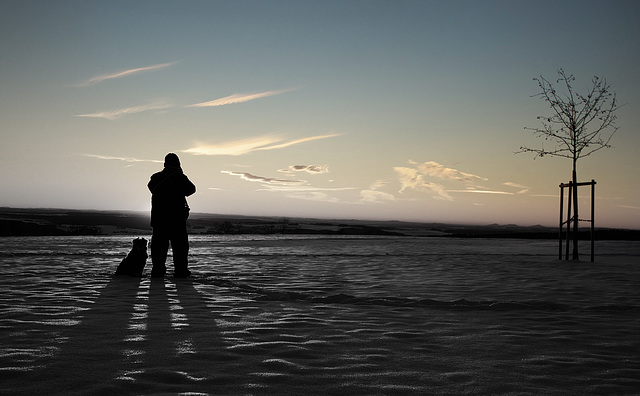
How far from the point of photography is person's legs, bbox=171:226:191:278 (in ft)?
29.0

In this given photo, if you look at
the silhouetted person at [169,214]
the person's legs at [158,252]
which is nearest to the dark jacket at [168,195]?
the silhouetted person at [169,214]

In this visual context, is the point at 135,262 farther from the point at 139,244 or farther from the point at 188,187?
the point at 188,187

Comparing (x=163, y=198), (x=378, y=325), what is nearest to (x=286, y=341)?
(x=378, y=325)

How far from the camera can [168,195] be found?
9086 mm

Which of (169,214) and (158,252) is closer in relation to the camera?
(158,252)

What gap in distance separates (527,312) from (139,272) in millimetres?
6820

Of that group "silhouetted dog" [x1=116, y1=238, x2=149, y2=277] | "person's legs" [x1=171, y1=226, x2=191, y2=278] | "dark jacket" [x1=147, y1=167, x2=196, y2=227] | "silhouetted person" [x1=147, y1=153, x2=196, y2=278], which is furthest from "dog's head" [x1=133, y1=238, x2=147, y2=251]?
"person's legs" [x1=171, y1=226, x2=191, y2=278]

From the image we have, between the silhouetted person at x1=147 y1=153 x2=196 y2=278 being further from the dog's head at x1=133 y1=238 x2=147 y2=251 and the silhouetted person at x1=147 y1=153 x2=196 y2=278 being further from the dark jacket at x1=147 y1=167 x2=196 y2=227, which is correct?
the dog's head at x1=133 y1=238 x2=147 y2=251

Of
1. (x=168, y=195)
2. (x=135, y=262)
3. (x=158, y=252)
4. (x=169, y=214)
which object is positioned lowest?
(x=135, y=262)

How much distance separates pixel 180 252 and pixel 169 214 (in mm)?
765

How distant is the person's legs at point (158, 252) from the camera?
8.88 metres

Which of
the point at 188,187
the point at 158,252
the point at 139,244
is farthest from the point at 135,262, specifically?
the point at 188,187

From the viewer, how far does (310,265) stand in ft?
38.6

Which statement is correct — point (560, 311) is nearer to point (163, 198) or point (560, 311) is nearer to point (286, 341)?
point (286, 341)
